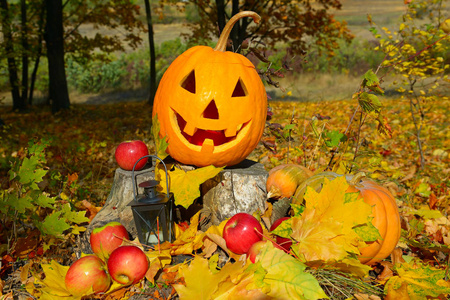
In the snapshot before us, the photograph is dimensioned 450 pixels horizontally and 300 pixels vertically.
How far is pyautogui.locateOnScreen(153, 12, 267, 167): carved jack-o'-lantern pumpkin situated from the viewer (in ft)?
6.99

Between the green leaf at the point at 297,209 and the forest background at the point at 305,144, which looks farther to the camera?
the forest background at the point at 305,144

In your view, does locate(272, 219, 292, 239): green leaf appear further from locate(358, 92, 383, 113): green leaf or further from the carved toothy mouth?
locate(358, 92, 383, 113): green leaf

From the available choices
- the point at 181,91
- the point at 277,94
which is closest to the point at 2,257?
the point at 181,91

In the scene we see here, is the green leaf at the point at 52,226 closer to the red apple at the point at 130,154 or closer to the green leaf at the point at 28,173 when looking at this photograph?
the green leaf at the point at 28,173

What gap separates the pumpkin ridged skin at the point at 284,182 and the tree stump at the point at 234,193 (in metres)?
0.08

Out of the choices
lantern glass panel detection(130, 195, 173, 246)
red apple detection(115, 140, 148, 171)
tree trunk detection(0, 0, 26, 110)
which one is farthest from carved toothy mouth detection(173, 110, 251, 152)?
tree trunk detection(0, 0, 26, 110)

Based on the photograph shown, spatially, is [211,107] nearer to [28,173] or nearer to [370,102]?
[370,102]

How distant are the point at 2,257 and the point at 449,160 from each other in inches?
193

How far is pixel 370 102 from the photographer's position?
230 cm

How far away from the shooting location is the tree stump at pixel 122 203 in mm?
2291

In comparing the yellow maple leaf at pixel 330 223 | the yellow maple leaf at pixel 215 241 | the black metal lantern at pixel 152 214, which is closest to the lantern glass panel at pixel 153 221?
the black metal lantern at pixel 152 214

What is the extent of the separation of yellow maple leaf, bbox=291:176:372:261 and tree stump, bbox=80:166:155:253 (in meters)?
1.21

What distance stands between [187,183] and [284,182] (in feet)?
2.40

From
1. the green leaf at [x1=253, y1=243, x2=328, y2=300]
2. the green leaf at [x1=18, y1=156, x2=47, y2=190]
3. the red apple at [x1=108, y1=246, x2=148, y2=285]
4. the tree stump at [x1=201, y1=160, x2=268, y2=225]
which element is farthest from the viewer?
the tree stump at [x1=201, y1=160, x2=268, y2=225]
